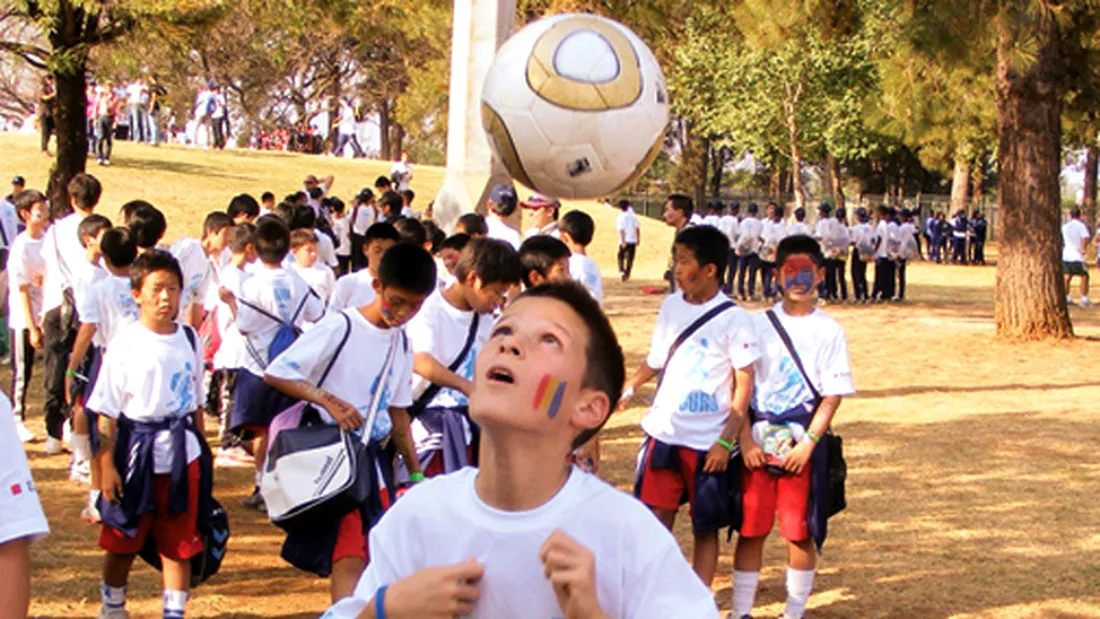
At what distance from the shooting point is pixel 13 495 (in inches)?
93.7

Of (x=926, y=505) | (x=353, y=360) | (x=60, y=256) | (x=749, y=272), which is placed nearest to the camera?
(x=353, y=360)

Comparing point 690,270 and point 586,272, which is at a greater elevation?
point 690,270

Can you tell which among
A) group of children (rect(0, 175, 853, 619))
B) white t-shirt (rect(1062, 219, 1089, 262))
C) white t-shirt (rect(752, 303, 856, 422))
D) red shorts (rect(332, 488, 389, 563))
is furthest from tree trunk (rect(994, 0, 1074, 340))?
red shorts (rect(332, 488, 389, 563))

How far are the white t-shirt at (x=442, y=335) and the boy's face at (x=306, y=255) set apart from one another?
3.44 metres

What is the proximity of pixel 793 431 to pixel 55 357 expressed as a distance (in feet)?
16.5

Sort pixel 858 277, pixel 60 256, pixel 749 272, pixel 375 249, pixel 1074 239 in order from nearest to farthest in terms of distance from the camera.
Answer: pixel 375 249 → pixel 60 256 → pixel 1074 239 → pixel 749 272 → pixel 858 277

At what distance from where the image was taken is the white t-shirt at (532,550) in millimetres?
2191

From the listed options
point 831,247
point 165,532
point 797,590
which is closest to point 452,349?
point 165,532

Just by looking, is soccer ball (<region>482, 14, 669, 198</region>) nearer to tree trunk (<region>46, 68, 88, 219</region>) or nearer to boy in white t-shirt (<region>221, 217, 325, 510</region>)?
boy in white t-shirt (<region>221, 217, 325, 510</region>)

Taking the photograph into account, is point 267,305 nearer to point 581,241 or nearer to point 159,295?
point 581,241

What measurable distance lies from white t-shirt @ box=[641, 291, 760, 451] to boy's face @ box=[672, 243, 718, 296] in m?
Result: 0.13

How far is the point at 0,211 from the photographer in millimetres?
10492

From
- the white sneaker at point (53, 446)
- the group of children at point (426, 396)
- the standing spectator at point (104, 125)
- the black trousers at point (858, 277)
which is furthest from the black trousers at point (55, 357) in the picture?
the standing spectator at point (104, 125)

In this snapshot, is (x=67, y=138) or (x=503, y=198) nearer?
(x=503, y=198)
